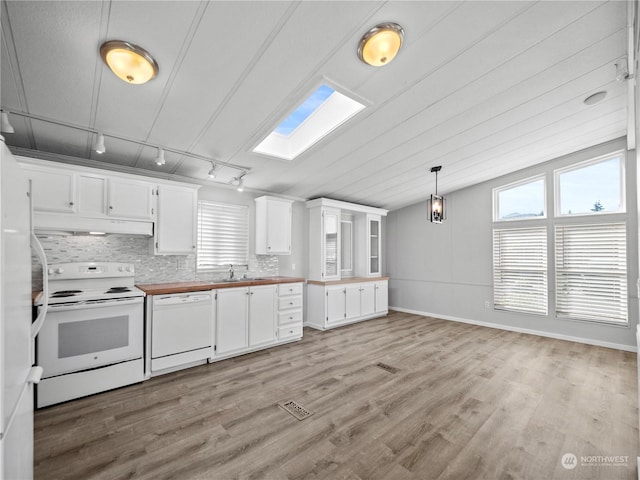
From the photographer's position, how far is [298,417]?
2348mm

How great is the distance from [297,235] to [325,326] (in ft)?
5.69

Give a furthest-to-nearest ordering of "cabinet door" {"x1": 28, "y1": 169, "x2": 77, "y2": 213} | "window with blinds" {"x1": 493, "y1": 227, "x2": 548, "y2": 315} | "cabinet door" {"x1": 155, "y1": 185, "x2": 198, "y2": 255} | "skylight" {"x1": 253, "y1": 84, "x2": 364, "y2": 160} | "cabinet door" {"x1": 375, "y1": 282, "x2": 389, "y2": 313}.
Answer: "cabinet door" {"x1": 375, "y1": 282, "x2": 389, "y2": 313} → "window with blinds" {"x1": 493, "y1": 227, "x2": 548, "y2": 315} → "cabinet door" {"x1": 155, "y1": 185, "x2": 198, "y2": 255} → "skylight" {"x1": 253, "y1": 84, "x2": 364, "y2": 160} → "cabinet door" {"x1": 28, "y1": 169, "x2": 77, "y2": 213}

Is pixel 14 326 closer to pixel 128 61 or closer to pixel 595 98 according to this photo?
pixel 128 61

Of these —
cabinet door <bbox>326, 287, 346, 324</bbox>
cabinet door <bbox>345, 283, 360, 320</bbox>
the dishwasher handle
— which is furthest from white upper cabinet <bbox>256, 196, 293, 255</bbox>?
cabinet door <bbox>345, 283, 360, 320</bbox>

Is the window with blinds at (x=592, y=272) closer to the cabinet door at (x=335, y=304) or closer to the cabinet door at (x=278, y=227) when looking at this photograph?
the cabinet door at (x=335, y=304)

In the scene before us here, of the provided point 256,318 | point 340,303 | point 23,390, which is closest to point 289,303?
point 256,318

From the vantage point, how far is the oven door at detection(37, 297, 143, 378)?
8.20 ft

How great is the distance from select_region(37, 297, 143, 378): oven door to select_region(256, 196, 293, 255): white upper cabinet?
2.01 metres

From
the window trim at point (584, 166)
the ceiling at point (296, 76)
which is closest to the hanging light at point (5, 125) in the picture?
the ceiling at point (296, 76)

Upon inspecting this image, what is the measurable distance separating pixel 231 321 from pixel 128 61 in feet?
9.42

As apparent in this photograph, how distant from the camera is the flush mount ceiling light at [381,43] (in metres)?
1.82

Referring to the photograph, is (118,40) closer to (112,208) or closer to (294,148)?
(112,208)

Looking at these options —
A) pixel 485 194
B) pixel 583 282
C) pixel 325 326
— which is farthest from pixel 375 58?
pixel 583 282

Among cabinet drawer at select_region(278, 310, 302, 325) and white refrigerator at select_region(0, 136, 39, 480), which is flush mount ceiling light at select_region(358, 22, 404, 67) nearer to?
white refrigerator at select_region(0, 136, 39, 480)
